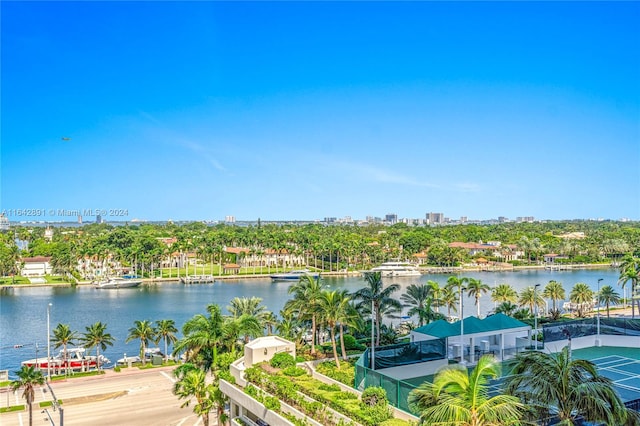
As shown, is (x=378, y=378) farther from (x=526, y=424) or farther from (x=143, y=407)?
(x=143, y=407)

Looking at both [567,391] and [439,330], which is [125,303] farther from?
[567,391]

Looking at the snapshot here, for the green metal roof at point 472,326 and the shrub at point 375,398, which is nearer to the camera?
the shrub at point 375,398

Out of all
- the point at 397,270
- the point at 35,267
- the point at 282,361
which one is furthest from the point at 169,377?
the point at 35,267

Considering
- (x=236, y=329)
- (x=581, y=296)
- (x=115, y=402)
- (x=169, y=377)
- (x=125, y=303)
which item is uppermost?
(x=236, y=329)

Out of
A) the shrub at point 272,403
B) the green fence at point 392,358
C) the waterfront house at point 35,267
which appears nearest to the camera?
the green fence at point 392,358

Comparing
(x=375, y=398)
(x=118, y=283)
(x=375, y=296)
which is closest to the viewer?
(x=375, y=398)

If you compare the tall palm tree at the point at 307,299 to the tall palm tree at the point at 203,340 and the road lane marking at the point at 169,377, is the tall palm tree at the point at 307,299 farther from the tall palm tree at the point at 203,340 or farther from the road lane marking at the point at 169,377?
the road lane marking at the point at 169,377

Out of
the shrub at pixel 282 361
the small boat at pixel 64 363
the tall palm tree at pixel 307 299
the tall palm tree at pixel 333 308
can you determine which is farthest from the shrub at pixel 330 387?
the small boat at pixel 64 363

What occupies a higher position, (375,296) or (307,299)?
(307,299)
